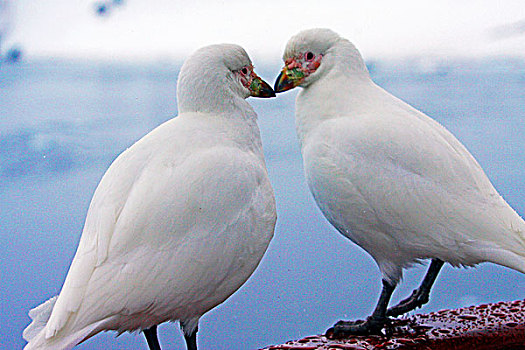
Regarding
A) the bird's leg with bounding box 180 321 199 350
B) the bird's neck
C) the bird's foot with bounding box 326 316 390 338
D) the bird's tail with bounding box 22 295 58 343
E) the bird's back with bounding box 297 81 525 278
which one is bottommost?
the bird's foot with bounding box 326 316 390 338

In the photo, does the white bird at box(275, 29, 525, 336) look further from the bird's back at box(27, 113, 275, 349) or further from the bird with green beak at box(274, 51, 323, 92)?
the bird's back at box(27, 113, 275, 349)

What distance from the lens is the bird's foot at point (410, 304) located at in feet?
7.42

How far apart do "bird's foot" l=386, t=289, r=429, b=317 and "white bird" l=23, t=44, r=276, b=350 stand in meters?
0.75

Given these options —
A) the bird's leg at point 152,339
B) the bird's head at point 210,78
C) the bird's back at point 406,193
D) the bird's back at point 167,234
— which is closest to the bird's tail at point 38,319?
the bird's back at point 167,234

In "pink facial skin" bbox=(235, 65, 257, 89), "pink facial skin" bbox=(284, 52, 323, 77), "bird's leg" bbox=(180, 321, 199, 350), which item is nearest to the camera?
"bird's leg" bbox=(180, 321, 199, 350)

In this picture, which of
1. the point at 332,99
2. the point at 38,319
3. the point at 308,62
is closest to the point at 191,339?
the point at 38,319

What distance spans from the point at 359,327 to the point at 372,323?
5cm

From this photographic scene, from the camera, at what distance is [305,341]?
213cm

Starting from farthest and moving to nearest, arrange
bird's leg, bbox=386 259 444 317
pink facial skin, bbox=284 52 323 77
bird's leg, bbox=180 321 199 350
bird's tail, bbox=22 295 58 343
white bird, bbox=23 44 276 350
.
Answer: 1. bird's leg, bbox=386 259 444 317
2. pink facial skin, bbox=284 52 323 77
3. bird's leg, bbox=180 321 199 350
4. bird's tail, bbox=22 295 58 343
5. white bird, bbox=23 44 276 350

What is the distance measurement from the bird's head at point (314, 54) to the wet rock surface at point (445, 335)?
0.84 metres

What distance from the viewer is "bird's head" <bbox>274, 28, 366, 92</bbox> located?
208 centimetres

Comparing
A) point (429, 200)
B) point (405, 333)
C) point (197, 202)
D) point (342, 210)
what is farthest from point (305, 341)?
point (197, 202)

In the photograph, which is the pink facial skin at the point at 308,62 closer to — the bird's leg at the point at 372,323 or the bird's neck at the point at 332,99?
the bird's neck at the point at 332,99

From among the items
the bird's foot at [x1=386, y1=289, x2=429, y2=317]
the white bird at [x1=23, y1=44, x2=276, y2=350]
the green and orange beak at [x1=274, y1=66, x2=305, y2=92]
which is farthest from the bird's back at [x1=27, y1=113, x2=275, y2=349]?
the bird's foot at [x1=386, y1=289, x2=429, y2=317]
